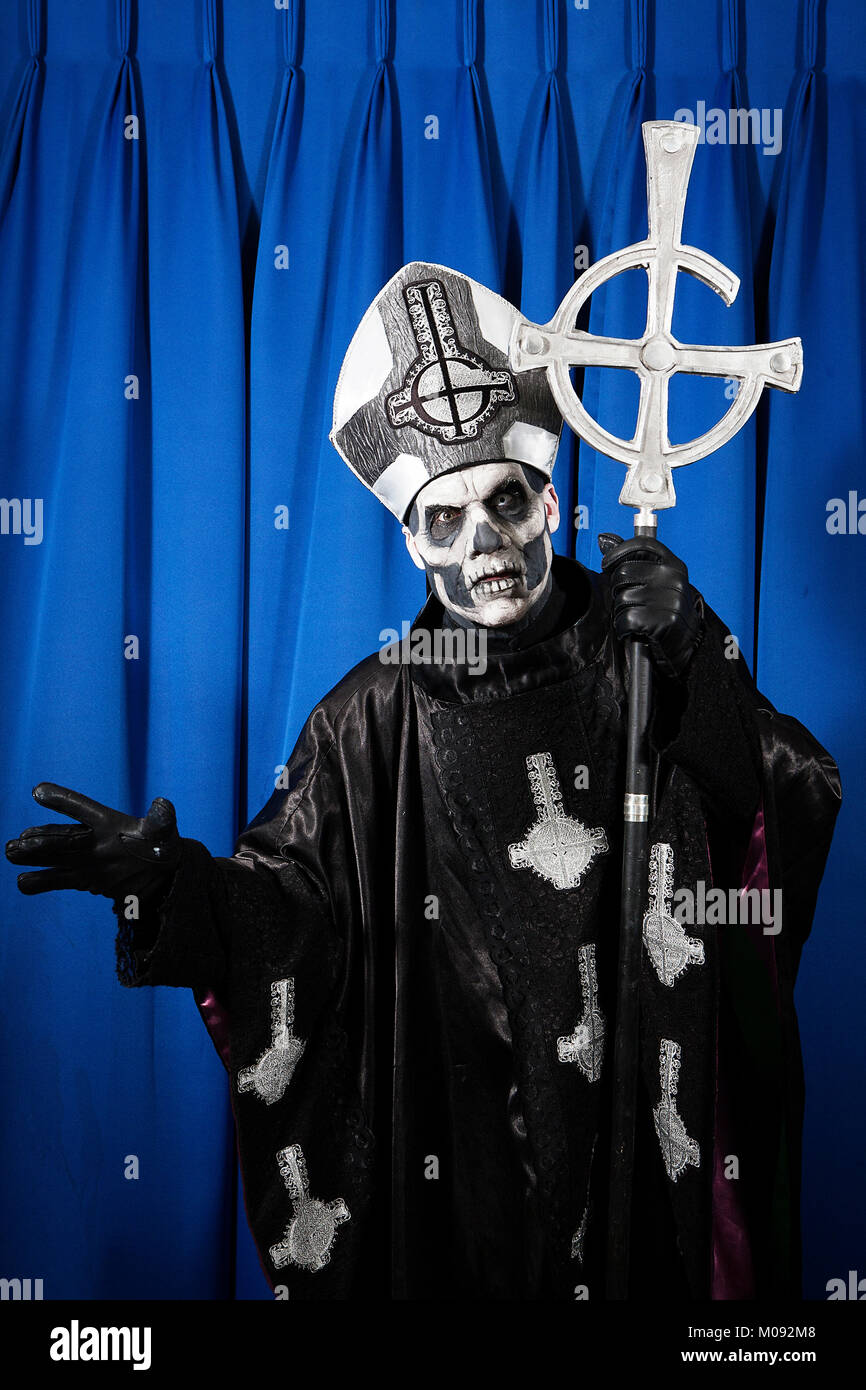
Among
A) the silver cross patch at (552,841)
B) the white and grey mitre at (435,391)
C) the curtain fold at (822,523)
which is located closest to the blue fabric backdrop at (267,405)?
the curtain fold at (822,523)

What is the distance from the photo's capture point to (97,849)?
1.51m

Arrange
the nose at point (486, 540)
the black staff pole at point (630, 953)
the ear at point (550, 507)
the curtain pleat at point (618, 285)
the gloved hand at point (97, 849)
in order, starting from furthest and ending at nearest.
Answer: the curtain pleat at point (618, 285), the ear at point (550, 507), the nose at point (486, 540), the black staff pole at point (630, 953), the gloved hand at point (97, 849)

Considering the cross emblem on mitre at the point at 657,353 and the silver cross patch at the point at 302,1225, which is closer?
the cross emblem on mitre at the point at 657,353

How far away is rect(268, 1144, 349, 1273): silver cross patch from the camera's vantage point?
185 cm

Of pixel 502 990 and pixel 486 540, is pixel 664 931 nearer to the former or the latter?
pixel 502 990

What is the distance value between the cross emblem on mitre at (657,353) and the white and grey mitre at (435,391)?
0.70ft

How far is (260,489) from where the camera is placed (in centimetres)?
249

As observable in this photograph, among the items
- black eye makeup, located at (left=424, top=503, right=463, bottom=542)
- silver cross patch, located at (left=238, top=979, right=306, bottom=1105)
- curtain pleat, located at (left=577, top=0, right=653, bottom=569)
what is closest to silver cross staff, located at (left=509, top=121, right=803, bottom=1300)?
black eye makeup, located at (left=424, top=503, right=463, bottom=542)

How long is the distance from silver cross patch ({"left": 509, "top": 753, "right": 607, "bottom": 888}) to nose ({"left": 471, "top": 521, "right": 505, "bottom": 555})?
13.9 inches

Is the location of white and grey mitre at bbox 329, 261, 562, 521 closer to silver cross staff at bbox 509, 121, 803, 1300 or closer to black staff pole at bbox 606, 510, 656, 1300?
silver cross staff at bbox 509, 121, 803, 1300

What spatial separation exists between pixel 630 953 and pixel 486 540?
63cm

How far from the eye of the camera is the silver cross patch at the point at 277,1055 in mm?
1803

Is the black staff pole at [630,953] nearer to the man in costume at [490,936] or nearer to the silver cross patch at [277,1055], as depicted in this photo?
the man in costume at [490,936]

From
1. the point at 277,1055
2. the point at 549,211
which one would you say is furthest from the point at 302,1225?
the point at 549,211
